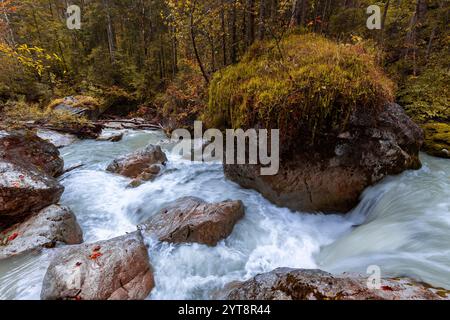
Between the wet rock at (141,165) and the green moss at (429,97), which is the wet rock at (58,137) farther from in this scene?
the green moss at (429,97)

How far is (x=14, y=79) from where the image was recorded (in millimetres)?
15219

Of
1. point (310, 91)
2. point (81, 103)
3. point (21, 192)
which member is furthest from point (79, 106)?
point (310, 91)

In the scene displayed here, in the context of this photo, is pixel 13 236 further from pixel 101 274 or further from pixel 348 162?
pixel 348 162

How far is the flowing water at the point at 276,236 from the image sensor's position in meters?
3.28

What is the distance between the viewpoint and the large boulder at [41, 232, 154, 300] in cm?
295

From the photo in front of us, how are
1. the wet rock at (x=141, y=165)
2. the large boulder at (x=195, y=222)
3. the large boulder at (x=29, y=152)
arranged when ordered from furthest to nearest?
1. the wet rock at (x=141, y=165)
2. the large boulder at (x=29, y=152)
3. the large boulder at (x=195, y=222)

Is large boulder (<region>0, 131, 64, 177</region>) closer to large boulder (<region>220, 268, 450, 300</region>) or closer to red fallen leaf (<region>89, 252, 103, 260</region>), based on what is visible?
red fallen leaf (<region>89, 252, 103, 260</region>)

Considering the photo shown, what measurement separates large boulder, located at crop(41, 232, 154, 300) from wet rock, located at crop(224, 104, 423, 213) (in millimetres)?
3062

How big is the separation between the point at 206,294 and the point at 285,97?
358 centimetres

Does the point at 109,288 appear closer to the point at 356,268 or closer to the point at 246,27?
the point at 356,268

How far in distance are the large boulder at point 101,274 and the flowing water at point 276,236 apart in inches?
12.2

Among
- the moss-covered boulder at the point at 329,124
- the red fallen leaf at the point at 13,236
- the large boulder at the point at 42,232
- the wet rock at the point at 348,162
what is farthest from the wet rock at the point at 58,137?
the wet rock at the point at 348,162

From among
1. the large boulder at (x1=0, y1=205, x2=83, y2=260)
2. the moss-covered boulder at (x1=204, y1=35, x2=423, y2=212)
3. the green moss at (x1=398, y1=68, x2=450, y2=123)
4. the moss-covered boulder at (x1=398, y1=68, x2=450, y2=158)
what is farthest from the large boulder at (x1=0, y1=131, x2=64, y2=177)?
the green moss at (x1=398, y1=68, x2=450, y2=123)

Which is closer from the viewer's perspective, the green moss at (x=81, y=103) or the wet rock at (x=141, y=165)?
the wet rock at (x=141, y=165)
